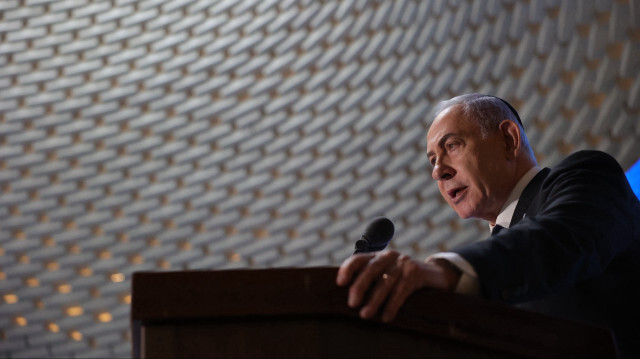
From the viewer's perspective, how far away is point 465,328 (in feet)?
2.43

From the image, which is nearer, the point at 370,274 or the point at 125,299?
the point at 370,274

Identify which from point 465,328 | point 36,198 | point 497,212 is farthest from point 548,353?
point 36,198

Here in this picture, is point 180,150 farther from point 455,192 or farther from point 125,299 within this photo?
point 455,192

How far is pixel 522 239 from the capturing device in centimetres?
88

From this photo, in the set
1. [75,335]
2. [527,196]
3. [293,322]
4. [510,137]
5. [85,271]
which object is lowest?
[75,335]

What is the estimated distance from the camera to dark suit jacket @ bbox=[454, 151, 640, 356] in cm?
85

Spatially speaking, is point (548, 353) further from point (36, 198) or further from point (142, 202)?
point (36, 198)

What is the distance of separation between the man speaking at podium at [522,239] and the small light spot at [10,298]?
3.45 metres

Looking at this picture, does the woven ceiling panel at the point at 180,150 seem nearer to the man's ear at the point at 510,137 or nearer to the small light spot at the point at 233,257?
the small light spot at the point at 233,257

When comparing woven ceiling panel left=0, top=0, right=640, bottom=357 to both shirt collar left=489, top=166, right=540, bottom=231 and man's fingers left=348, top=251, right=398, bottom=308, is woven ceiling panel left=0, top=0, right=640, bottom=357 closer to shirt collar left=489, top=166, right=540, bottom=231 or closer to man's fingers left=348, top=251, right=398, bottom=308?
shirt collar left=489, top=166, right=540, bottom=231

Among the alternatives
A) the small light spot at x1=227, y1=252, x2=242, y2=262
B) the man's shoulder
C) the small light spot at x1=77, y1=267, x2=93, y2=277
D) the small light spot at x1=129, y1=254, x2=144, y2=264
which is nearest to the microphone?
the man's shoulder

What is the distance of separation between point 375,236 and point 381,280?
1.61 feet

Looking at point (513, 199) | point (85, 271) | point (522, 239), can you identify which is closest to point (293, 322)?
point (522, 239)

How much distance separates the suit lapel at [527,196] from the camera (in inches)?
52.7
